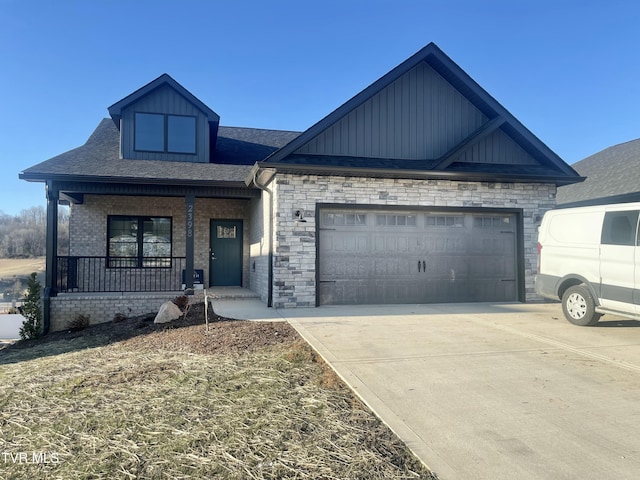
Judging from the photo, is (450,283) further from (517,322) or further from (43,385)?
(43,385)

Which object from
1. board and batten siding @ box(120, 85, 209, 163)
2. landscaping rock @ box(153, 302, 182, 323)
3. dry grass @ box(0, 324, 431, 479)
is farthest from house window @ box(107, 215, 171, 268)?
dry grass @ box(0, 324, 431, 479)

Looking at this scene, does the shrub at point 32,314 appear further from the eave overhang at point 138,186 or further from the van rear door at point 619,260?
the van rear door at point 619,260

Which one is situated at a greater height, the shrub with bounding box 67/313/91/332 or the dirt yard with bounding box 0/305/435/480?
the dirt yard with bounding box 0/305/435/480

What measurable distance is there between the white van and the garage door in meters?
1.94

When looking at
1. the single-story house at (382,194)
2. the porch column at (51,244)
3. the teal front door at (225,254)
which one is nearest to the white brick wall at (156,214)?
the teal front door at (225,254)

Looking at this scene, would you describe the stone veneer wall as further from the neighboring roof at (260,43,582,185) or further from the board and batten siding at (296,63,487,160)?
the board and batten siding at (296,63,487,160)

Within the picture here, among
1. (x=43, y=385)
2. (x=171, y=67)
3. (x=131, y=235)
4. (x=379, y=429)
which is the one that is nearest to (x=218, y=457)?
(x=379, y=429)

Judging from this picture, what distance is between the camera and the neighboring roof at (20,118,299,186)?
31.9ft

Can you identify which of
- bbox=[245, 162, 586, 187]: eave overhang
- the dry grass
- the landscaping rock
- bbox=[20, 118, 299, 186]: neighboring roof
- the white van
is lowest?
the dry grass

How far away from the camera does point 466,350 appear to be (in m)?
5.35

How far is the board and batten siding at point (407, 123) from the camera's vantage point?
379 inches

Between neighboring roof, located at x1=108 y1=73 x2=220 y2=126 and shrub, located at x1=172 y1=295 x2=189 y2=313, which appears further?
neighboring roof, located at x1=108 y1=73 x2=220 y2=126

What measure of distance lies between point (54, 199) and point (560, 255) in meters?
11.5

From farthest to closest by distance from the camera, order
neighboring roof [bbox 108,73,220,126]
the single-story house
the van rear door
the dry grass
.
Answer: neighboring roof [bbox 108,73,220,126], the single-story house, the van rear door, the dry grass
